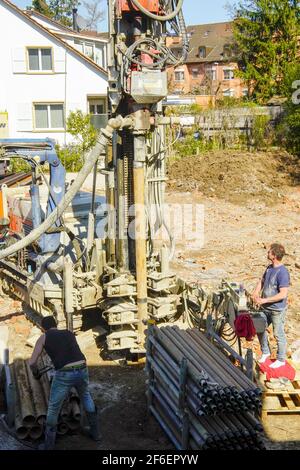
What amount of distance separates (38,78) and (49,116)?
1.70 metres

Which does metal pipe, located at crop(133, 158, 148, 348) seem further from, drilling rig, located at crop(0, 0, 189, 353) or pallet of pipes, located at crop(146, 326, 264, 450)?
pallet of pipes, located at crop(146, 326, 264, 450)

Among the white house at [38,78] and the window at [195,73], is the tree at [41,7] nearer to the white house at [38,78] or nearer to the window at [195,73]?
the window at [195,73]

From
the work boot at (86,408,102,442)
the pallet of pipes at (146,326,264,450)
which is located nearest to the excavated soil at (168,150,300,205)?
the pallet of pipes at (146,326,264,450)

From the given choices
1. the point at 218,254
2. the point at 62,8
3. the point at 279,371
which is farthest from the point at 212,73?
the point at 279,371

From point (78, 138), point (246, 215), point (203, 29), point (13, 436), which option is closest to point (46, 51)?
point (78, 138)

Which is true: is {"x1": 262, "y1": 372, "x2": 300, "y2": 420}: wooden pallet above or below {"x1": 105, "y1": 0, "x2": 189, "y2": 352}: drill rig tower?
below

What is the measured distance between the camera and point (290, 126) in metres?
23.9

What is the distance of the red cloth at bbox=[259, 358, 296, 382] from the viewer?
7168 mm

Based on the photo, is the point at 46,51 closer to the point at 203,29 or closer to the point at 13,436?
the point at 13,436

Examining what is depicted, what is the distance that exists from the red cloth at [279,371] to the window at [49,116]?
21679mm

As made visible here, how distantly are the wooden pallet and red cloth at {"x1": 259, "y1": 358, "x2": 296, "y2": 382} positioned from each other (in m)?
0.19

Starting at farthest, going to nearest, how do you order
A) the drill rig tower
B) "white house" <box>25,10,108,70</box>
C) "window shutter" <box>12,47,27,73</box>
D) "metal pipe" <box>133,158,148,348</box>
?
"white house" <box>25,10,108,70</box> < "window shutter" <box>12,47,27,73</box> < "metal pipe" <box>133,158,148,348</box> < the drill rig tower

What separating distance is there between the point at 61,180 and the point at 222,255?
5569 millimetres
